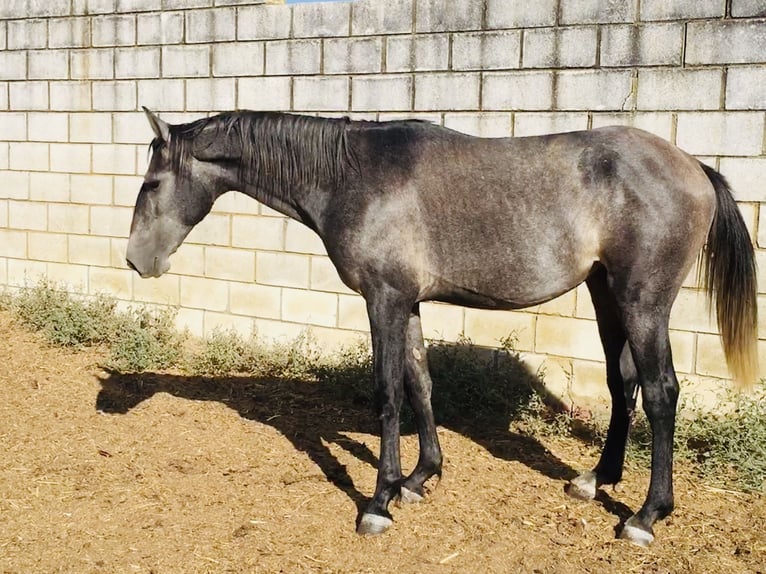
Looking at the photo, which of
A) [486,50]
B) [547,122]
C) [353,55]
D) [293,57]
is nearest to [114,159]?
[293,57]

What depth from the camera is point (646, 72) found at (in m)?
5.44

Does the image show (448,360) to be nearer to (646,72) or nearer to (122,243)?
(646,72)

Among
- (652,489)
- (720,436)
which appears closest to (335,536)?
(652,489)

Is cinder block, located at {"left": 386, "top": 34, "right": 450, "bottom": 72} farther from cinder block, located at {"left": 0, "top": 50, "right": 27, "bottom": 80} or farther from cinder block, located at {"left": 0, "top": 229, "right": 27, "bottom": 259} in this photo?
cinder block, located at {"left": 0, "top": 229, "right": 27, "bottom": 259}

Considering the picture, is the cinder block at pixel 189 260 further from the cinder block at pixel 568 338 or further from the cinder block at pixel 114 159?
the cinder block at pixel 568 338

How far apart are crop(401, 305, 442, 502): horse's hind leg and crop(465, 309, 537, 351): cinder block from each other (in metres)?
1.71

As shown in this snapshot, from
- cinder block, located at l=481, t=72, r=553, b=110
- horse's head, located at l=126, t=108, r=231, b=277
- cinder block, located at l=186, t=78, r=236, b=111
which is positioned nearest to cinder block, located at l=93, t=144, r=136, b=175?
cinder block, located at l=186, t=78, r=236, b=111

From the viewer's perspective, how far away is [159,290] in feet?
24.6

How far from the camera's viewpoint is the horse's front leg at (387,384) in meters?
3.95

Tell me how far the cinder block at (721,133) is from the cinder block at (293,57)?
110 inches

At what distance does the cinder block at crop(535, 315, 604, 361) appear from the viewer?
575 cm

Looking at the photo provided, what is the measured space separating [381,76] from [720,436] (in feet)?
11.3

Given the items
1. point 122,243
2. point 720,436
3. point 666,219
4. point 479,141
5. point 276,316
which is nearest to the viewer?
point 666,219

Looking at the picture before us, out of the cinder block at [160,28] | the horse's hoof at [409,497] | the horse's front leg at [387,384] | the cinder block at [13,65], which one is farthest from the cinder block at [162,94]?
the horse's hoof at [409,497]
